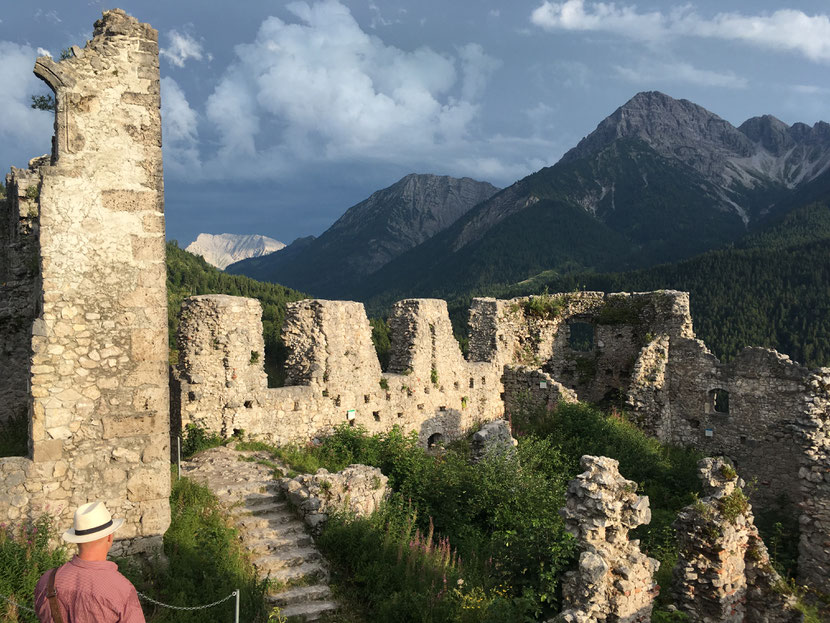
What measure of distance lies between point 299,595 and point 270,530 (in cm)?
171

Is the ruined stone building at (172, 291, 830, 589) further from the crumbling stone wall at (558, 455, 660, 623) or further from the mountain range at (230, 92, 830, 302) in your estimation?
the mountain range at (230, 92, 830, 302)

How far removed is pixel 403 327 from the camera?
56.5 ft

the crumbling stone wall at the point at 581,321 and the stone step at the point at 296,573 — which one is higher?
the crumbling stone wall at the point at 581,321

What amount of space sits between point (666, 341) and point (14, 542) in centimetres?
1990

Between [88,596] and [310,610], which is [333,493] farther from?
[88,596]

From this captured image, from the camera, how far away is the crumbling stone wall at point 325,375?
12516 millimetres

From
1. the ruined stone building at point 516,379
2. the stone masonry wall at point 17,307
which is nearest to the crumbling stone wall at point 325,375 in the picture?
the ruined stone building at point 516,379

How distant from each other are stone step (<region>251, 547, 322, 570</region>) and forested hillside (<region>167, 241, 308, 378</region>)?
1957cm

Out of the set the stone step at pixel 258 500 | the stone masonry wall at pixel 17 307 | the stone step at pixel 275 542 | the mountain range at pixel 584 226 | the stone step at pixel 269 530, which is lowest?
the stone step at pixel 275 542

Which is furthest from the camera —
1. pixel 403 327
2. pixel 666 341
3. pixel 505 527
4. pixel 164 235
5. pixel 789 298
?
pixel 789 298

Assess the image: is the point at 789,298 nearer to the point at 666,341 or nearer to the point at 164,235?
the point at 666,341

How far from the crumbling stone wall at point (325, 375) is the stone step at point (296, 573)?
4675 mm

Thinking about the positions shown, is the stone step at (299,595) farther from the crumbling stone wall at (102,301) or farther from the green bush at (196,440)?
the green bush at (196,440)

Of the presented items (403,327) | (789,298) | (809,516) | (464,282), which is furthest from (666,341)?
(464,282)
